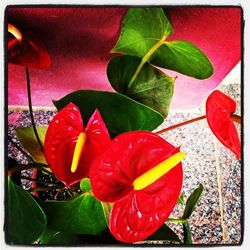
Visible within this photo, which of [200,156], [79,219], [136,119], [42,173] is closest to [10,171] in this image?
[42,173]

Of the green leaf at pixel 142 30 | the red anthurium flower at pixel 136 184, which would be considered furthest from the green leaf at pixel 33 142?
the green leaf at pixel 142 30

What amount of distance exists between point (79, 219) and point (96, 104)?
0.24 metres

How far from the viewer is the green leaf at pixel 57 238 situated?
1.08 metres

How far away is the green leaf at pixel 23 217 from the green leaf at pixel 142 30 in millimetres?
354

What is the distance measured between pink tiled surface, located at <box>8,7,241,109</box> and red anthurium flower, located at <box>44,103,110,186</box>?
0.05 meters

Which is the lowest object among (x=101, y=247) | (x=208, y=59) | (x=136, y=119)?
(x=101, y=247)

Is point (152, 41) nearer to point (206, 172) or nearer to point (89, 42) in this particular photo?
point (89, 42)

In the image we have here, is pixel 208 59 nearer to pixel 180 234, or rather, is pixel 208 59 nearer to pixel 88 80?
pixel 88 80

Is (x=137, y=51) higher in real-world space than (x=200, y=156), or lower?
higher

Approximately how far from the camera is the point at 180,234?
1074 millimetres

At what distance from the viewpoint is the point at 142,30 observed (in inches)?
42.5

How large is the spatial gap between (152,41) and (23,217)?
0.45 meters

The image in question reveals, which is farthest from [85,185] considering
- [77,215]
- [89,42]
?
[89,42]

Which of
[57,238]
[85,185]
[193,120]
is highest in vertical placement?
[193,120]
